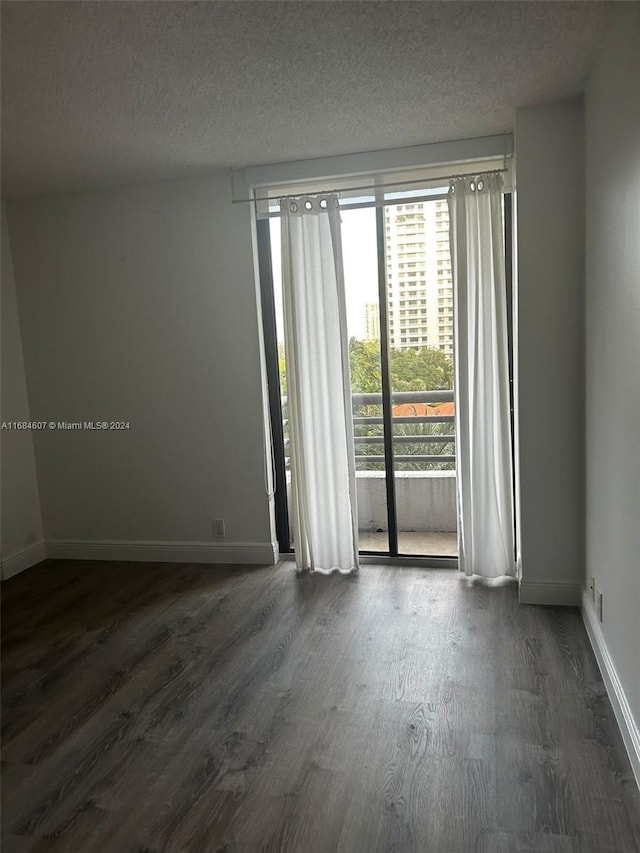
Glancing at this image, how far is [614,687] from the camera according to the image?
234 cm

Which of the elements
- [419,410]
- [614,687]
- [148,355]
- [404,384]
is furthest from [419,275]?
[614,687]

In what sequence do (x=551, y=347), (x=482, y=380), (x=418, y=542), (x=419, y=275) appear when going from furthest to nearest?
(x=418, y=542) → (x=419, y=275) → (x=482, y=380) → (x=551, y=347)

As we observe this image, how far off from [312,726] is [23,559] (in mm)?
2825

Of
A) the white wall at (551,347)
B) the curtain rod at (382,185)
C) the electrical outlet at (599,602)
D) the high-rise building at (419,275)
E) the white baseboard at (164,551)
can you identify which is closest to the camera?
the electrical outlet at (599,602)

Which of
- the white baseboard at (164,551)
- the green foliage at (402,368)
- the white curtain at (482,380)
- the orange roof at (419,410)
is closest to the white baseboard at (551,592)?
the white curtain at (482,380)

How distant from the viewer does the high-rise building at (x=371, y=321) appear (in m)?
3.87

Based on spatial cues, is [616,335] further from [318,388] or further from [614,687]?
[318,388]

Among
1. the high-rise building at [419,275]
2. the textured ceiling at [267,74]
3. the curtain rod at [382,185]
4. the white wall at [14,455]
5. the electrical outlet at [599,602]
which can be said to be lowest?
the electrical outlet at [599,602]

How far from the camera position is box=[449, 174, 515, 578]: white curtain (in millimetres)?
3469

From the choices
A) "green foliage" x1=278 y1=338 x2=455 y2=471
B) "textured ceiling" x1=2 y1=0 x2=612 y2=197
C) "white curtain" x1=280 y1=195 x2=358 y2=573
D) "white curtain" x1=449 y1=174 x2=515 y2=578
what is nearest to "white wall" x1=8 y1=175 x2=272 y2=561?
"white curtain" x1=280 y1=195 x2=358 y2=573

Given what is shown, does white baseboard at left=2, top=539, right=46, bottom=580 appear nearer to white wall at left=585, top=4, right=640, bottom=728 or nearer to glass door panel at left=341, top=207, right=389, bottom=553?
glass door panel at left=341, top=207, right=389, bottom=553

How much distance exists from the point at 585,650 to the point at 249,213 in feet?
9.97

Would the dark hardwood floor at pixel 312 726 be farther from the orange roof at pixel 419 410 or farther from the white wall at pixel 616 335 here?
the orange roof at pixel 419 410

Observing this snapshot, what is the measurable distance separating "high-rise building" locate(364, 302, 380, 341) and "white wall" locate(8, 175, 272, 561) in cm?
71
